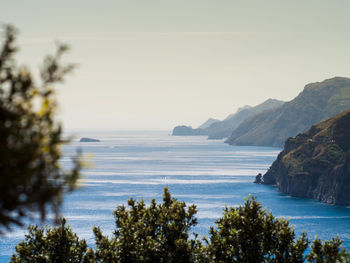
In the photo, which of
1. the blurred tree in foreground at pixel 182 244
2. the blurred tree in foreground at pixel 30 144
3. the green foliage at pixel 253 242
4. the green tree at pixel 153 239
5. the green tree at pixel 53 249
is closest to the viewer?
the blurred tree in foreground at pixel 30 144

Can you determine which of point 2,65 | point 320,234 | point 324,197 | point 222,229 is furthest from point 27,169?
point 324,197

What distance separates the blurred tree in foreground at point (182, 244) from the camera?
3422cm

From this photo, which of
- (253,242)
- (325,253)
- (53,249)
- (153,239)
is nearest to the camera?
(153,239)

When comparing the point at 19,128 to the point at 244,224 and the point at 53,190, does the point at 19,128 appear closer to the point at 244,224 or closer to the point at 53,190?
the point at 53,190

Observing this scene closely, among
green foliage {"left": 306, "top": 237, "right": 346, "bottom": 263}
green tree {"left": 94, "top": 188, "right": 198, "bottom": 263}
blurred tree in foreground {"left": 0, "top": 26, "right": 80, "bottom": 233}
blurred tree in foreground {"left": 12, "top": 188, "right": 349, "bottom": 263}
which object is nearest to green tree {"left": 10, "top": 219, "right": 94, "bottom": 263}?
blurred tree in foreground {"left": 12, "top": 188, "right": 349, "bottom": 263}

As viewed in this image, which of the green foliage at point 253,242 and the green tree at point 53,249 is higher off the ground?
the green foliage at point 253,242

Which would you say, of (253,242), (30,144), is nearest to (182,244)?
(253,242)

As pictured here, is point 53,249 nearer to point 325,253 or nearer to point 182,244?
point 182,244

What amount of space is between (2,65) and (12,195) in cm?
268

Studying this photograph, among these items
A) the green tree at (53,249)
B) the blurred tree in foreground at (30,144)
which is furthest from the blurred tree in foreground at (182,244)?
the blurred tree in foreground at (30,144)

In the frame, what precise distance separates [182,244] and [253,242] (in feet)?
20.4

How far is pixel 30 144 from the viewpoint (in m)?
8.71

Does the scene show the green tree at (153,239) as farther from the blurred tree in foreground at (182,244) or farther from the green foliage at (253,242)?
the green foliage at (253,242)

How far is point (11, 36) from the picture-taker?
8.71 metres
